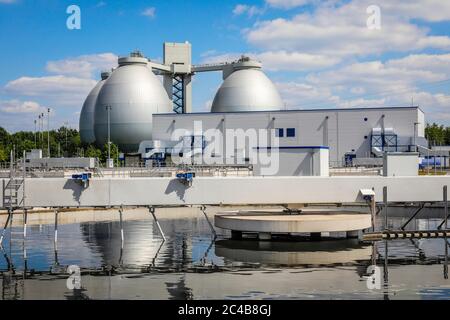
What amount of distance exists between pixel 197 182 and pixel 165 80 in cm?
7998

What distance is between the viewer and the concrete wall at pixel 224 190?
33.6m

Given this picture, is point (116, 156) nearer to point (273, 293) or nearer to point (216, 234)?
point (216, 234)

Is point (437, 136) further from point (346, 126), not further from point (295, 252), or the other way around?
point (295, 252)

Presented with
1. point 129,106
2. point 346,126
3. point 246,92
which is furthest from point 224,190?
point 129,106

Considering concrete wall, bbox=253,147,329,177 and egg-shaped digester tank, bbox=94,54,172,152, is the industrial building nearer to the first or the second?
egg-shaped digester tank, bbox=94,54,172,152

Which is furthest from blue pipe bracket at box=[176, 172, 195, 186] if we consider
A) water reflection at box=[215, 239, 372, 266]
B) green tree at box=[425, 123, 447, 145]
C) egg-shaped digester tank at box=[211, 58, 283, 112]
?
green tree at box=[425, 123, 447, 145]

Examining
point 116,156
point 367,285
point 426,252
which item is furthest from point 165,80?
point 367,285

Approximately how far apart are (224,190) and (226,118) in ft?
165

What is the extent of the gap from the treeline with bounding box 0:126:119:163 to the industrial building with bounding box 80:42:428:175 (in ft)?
9.28

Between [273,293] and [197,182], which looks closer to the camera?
[273,293]

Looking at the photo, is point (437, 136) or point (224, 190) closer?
point (224, 190)

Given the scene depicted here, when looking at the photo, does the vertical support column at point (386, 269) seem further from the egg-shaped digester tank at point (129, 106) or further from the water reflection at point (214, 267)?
the egg-shaped digester tank at point (129, 106)

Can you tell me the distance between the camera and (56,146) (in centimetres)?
14138

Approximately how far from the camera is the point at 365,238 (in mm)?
34250
